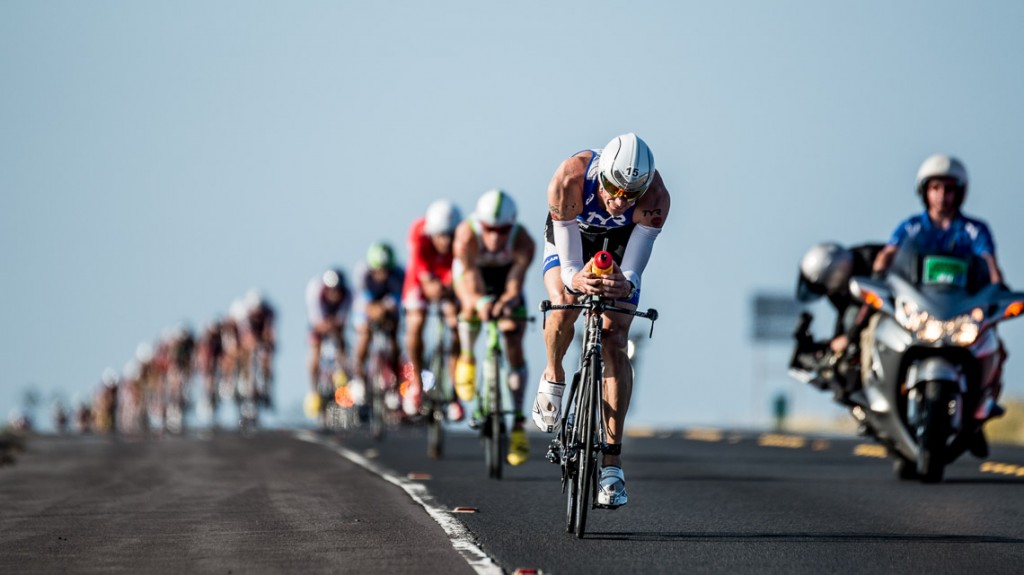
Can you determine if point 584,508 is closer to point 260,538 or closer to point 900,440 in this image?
point 260,538

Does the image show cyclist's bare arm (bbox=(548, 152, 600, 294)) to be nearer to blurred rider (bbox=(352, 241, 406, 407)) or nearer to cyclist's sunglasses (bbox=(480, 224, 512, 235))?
cyclist's sunglasses (bbox=(480, 224, 512, 235))

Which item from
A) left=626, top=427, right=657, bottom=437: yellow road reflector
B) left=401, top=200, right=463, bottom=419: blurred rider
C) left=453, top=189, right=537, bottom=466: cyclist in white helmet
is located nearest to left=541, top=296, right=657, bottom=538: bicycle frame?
left=453, top=189, right=537, bottom=466: cyclist in white helmet

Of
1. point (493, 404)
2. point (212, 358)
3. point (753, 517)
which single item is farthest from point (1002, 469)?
point (212, 358)

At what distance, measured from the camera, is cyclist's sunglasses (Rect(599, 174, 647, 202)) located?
395 inches

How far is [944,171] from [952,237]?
54 centimetres

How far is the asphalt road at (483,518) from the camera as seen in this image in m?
8.95

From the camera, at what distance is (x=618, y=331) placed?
10.3 metres

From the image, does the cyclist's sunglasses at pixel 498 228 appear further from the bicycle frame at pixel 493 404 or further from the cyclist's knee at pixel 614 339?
the cyclist's knee at pixel 614 339

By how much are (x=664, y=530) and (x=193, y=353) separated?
27057mm

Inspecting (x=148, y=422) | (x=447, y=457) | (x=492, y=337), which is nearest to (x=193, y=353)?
(x=148, y=422)

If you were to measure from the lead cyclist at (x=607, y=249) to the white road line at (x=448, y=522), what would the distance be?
0.81 meters

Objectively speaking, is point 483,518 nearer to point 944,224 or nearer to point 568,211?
point 568,211

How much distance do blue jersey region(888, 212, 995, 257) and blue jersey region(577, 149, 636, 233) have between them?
187 inches

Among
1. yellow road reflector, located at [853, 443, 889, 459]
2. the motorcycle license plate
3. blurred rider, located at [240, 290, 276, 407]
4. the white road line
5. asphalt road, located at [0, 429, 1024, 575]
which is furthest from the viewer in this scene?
blurred rider, located at [240, 290, 276, 407]
